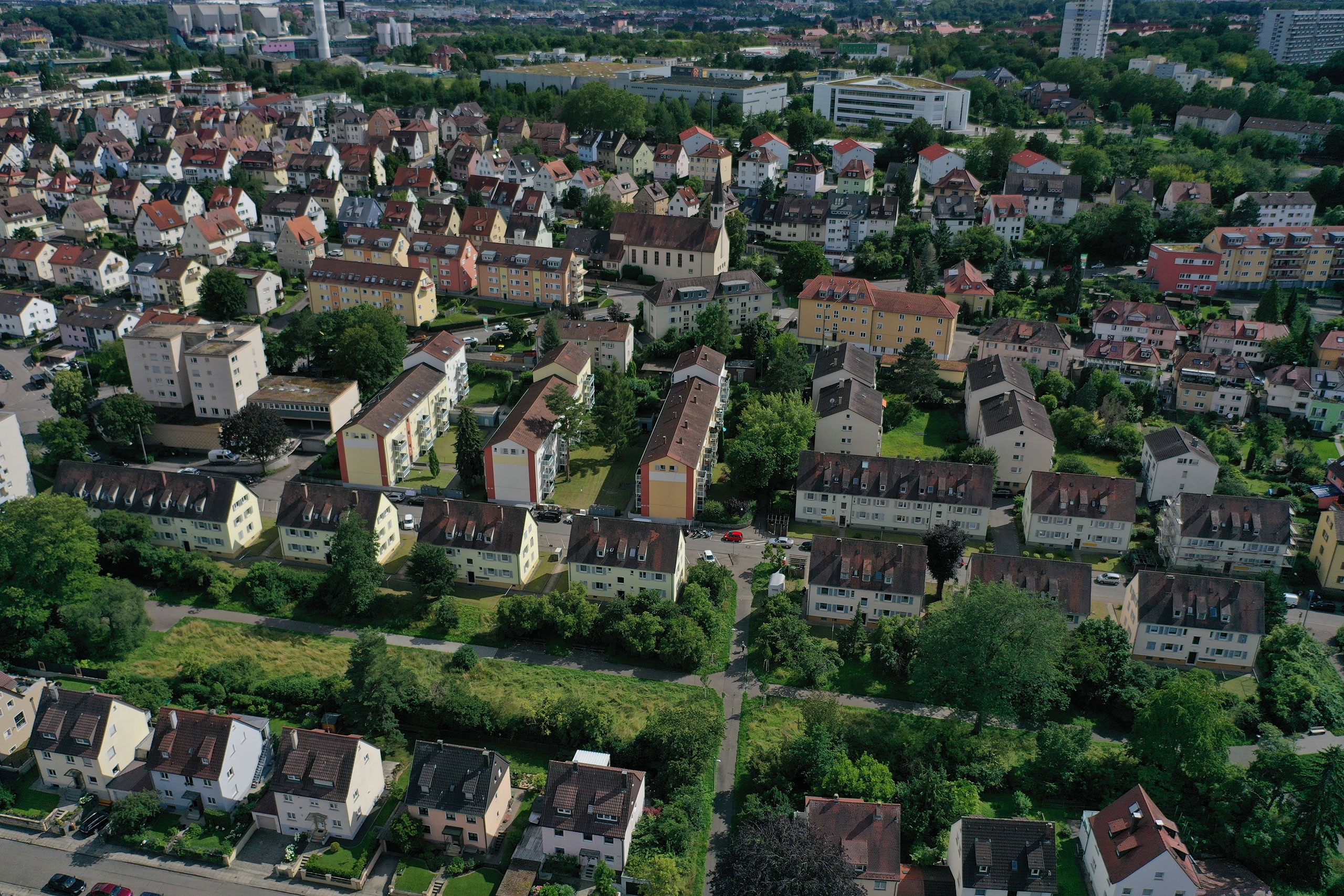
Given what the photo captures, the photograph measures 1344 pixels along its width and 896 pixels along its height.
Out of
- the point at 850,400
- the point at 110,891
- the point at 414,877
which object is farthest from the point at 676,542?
the point at 110,891

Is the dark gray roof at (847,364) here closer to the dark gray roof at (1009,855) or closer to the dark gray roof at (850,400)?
the dark gray roof at (850,400)

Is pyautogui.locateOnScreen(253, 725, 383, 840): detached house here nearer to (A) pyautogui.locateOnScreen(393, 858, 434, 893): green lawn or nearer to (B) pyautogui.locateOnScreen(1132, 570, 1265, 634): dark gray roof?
(A) pyautogui.locateOnScreen(393, 858, 434, 893): green lawn

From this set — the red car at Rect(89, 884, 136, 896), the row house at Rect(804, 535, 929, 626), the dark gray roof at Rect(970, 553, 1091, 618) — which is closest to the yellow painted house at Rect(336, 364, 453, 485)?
the row house at Rect(804, 535, 929, 626)

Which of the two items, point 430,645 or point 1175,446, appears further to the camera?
point 1175,446

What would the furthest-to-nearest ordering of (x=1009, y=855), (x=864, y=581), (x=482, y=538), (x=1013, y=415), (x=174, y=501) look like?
(x=1013, y=415)
(x=174, y=501)
(x=482, y=538)
(x=864, y=581)
(x=1009, y=855)

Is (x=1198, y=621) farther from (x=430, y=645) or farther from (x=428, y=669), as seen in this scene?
(x=430, y=645)

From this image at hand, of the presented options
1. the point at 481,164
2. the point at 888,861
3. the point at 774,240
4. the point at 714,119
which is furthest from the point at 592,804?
the point at 714,119
